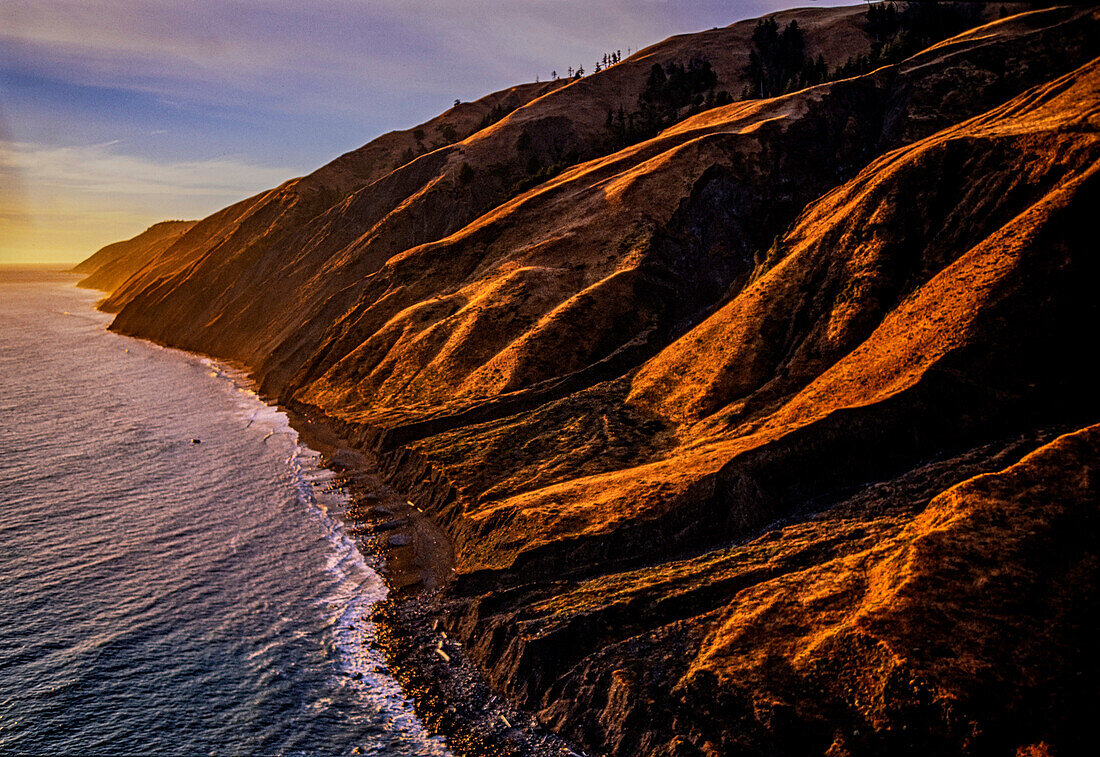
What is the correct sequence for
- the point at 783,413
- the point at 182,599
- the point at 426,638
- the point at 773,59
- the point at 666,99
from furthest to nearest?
the point at 773,59
the point at 666,99
the point at 783,413
the point at 182,599
the point at 426,638

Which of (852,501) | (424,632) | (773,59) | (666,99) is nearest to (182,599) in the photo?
(424,632)

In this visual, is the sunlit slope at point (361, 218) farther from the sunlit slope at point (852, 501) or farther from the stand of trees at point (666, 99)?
the sunlit slope at point (852, 501)

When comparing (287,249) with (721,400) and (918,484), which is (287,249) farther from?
(918,484)

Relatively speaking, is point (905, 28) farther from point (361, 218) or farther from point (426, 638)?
point (426, 638)

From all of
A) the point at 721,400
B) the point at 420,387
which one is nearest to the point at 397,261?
the point at 420,387

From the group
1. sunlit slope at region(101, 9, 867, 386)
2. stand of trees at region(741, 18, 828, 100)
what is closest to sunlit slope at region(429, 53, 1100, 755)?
sunlit slope at region(101, 9, 867, 386)

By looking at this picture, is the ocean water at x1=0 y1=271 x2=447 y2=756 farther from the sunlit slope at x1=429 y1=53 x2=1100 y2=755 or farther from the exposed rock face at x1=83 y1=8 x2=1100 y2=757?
the sunlit slope at x1=429 y1=53 x2=1100 y2=755

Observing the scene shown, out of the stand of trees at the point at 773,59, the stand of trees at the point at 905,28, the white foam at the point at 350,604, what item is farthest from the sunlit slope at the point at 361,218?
the white foam at the point at 350,604
